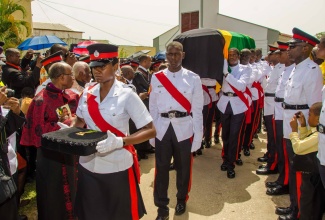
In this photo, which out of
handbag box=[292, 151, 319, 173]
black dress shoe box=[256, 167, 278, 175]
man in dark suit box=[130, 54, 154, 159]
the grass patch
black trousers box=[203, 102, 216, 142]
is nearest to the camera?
handbag box=[292, 151, 319, 173]

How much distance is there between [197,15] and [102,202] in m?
24.0

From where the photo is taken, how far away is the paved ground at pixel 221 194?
368cm

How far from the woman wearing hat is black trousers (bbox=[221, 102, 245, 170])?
112 inches

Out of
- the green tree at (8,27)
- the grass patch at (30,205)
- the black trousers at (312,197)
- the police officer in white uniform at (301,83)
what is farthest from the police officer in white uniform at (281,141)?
the green tree at (8,27)

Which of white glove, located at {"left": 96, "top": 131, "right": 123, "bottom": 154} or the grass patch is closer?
white glove, located at {"left": 96, "top": 131, "right": 123, "bottom": 154}

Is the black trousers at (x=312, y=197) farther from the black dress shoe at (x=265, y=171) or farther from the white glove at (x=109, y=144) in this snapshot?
the white glove at (x=109, y=144)

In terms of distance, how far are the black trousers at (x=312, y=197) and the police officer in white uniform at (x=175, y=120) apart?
1.28 meters

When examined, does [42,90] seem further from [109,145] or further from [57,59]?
[109,145]

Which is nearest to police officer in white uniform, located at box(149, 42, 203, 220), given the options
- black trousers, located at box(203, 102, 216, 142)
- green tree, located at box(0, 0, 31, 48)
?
black trousers, located at box(203, 102, 216, 142)

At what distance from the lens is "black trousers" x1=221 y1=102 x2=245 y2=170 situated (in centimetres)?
487

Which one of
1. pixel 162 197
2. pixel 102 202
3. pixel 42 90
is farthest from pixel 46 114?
pixel 162 197

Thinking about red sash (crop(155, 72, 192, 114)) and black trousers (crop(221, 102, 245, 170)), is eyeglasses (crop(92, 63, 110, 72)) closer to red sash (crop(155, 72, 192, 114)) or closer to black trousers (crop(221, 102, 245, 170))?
red sash (crop(155, 72, 192, 114))

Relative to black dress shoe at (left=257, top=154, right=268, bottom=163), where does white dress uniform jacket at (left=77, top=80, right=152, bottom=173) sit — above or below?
above

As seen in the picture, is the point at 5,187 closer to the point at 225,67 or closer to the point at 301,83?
the point at 301,83
